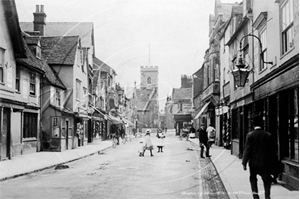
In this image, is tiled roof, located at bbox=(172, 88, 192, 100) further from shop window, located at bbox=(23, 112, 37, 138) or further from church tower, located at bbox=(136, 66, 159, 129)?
shop window, located at bbox=(23, 112, 37, 138)

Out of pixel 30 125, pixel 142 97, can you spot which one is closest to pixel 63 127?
pixel 30 125

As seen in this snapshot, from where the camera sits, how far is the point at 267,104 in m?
12.0

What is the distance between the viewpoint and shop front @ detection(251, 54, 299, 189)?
9148mm

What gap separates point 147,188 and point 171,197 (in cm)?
133

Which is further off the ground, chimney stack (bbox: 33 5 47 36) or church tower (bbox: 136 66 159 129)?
chimney stack (bbox: 33 5 47 36)

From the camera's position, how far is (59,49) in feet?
91.0

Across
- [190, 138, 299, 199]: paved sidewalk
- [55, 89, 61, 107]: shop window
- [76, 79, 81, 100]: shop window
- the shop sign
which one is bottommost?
[190, 138, 299, 199]: paved sidewalk

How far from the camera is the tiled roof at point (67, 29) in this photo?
109 feet

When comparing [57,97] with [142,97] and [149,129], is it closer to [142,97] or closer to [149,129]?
[149,129]

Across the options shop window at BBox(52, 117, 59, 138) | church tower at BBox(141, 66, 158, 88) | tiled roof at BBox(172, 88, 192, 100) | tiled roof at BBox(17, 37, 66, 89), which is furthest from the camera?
church tower at BBox(141, 66, 158, 88)

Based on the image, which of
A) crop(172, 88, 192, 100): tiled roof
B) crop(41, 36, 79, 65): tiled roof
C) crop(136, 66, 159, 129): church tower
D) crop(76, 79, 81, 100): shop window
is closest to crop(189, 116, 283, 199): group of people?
crop(41, 36, 79, 65): tiled roof

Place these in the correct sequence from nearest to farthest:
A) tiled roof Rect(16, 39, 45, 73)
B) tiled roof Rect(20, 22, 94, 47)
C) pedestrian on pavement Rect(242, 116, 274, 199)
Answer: pedestrian on pavement Rect(242, 116, 274, 199) → tiled roof Rect(16, 39, 45, 73) → tiled roof Rect(20, 22, 94, 47)

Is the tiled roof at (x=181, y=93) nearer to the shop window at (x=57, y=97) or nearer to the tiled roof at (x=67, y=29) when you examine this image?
the tiled roof at (x=67, y=29)

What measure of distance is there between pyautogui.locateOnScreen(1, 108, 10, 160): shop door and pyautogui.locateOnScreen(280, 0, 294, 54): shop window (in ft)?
42.2
